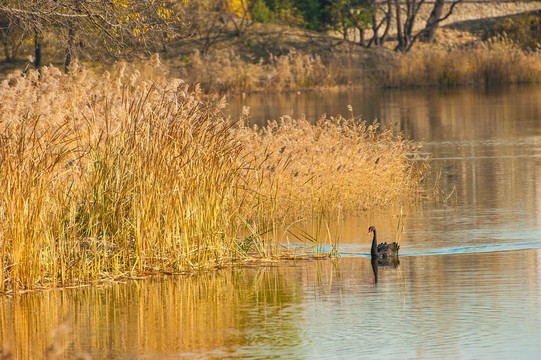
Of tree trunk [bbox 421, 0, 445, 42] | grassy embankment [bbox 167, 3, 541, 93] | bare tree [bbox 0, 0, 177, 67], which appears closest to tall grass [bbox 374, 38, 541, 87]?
grassy embankment [bbox 167, 3, 541, 93]

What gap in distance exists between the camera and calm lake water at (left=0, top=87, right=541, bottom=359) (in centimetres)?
Answer: 774

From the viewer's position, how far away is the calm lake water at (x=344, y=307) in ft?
25.4

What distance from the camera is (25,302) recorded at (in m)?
9.50

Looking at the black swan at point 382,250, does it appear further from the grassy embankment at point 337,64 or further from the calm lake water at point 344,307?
the grassy embankment at point 337,64

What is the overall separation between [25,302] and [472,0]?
193 ft

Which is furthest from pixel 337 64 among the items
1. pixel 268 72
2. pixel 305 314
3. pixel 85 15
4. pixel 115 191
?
pixel 305 314

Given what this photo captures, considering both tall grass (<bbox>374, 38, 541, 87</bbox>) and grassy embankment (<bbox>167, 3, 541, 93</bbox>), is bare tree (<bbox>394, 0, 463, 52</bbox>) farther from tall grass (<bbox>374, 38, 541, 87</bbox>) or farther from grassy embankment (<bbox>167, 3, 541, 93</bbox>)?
tall grass (<bbox>374, 38, 541, 87</bbox>)

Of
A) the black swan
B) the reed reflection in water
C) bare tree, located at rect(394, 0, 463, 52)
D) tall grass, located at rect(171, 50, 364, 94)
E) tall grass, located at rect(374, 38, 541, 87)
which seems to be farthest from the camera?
bare tree, located at rect(394, 0, 463, 52)

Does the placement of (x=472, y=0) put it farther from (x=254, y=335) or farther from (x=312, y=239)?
(x=254, y=335)

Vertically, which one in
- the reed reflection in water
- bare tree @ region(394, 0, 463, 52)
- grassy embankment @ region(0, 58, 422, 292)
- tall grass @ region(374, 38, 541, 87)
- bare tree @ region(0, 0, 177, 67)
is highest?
bare tree @ region(394, 0, 463, 52)

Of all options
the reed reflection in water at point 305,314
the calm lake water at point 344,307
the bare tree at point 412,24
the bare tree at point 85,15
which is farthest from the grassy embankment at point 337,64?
the reed reflection in water at point 305,314

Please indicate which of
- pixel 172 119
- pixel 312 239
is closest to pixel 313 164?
pixel 312 239

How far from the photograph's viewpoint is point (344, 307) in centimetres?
Result: 897

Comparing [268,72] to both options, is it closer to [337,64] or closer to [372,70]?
[337,64]
